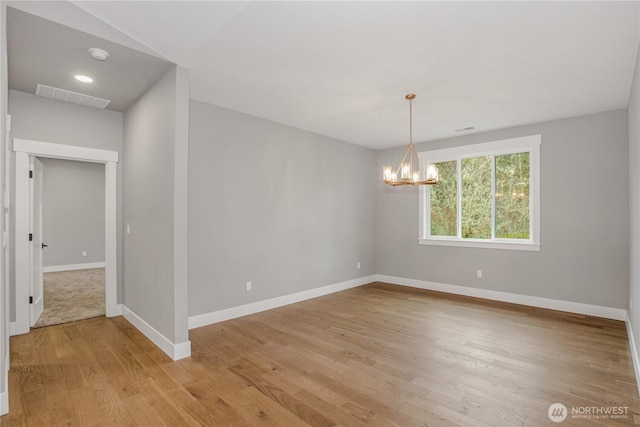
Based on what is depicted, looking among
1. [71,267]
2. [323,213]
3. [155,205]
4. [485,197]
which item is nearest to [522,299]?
[485,197]

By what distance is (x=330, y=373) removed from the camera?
110 inches

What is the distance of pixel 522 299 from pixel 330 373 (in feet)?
12.3

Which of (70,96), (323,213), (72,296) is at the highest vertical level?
(70,96)

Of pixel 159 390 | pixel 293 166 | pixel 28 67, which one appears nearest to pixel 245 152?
pixel 293 166

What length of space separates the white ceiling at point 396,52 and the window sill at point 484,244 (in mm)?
1962

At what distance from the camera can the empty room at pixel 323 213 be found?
236 cm

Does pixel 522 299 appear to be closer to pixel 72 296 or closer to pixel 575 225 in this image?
pixel 575 225

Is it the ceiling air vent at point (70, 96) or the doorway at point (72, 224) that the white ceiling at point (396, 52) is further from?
the doorway at point (72, 224)

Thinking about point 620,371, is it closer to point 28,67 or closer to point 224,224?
point 224,224

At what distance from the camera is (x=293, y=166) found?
17.0ft

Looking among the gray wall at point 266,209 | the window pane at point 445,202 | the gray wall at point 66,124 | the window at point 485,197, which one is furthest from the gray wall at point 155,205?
the window pane at point 445,202

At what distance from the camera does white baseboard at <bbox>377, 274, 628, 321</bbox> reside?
4293 mm

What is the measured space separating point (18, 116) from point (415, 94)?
459 centimetres

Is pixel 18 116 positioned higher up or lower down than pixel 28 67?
lower down
